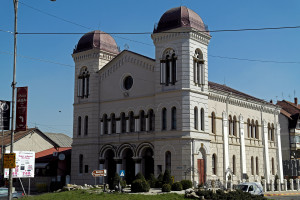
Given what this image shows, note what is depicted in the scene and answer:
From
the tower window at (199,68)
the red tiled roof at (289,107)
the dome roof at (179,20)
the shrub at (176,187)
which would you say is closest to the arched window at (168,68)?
the tower window at (199,68)

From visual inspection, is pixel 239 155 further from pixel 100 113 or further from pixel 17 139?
pixel 17 139

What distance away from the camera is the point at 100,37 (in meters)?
48.8

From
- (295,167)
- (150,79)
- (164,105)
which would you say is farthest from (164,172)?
(295,167)

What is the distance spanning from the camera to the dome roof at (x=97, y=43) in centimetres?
4853

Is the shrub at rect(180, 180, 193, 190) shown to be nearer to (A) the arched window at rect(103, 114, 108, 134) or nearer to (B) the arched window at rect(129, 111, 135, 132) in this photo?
(B) the arched window at rect(129, 111, 135, 132)

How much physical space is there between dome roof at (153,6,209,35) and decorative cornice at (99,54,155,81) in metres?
3.80

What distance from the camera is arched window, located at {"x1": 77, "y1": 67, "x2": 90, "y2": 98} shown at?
49219mm

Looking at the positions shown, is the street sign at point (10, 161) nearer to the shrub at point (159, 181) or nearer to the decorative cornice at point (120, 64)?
the shrub at point (159, 181)

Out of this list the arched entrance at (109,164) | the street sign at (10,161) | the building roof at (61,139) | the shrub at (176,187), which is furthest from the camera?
the building roof at (61,139)

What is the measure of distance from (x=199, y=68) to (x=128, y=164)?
1265 cm

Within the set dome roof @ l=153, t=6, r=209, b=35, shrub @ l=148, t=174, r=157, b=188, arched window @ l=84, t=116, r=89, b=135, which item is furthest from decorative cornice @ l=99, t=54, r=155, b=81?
shrub @ l=148, t=174, r=157, b=188

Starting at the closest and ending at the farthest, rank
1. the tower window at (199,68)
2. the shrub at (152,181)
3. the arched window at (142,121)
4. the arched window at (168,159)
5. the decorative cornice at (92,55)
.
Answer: the shrub at (152,181) < the arched window at (168,159) < the tower window at (199,68) < the arched window at (142,121) < the decorative cornice at (92,55)

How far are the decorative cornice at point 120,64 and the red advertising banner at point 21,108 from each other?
20.6 meters

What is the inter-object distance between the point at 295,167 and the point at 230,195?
31657mm
